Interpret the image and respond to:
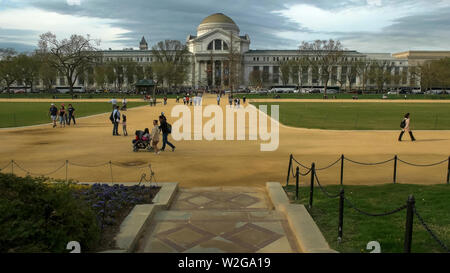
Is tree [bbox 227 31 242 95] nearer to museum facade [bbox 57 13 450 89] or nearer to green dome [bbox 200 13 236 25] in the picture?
museum facade [bbox 57 13 450 89]

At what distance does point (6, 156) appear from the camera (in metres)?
15.3

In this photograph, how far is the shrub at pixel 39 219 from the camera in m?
4.73

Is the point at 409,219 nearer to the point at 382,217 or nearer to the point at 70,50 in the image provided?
the point at 382,217

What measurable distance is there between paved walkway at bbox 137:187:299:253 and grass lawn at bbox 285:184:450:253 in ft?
3.13

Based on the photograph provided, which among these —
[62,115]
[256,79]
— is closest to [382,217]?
[62,115]

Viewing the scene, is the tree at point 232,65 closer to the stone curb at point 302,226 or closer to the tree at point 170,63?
the tree at point 170,63

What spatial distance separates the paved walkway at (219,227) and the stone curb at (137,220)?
0.16 meters

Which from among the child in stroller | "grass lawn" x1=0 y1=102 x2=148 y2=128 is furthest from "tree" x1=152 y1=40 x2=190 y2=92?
the child in stroller

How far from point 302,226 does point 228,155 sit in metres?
8.82

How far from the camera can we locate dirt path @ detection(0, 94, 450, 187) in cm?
1221

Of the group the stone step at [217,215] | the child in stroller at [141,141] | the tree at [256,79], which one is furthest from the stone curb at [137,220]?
the tree at [256,79]
